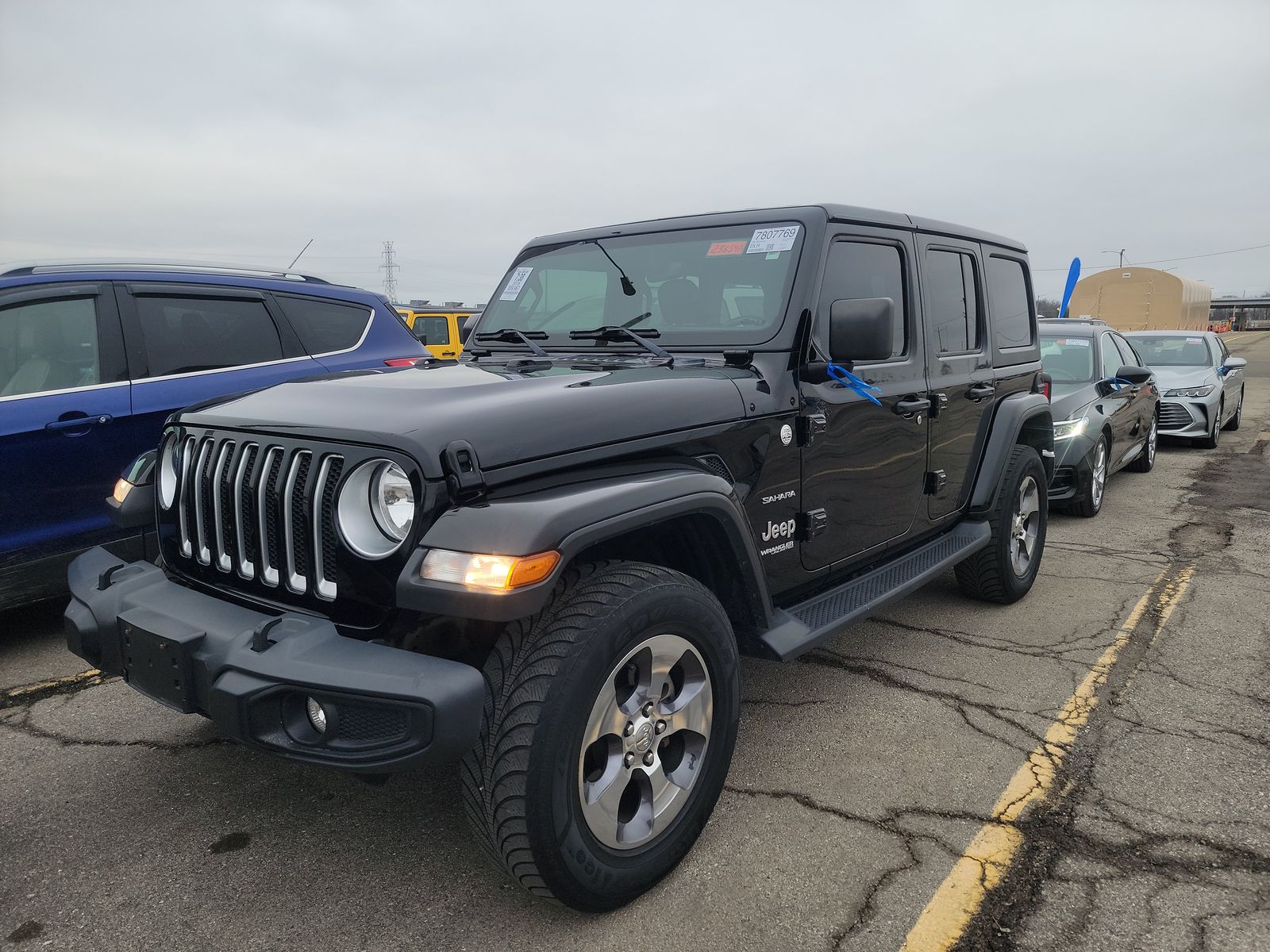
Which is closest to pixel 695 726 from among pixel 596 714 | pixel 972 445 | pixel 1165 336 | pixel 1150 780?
pixel 596 714

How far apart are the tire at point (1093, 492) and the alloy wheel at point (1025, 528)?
101 inches

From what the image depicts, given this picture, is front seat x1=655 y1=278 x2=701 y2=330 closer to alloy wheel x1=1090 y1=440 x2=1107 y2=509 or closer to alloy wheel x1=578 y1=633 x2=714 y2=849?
alloy wheel x1=578 y1=633 x2=714 y2=849

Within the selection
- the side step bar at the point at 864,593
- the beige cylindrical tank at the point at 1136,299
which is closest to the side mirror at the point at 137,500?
the side step bar at the point at 864,593

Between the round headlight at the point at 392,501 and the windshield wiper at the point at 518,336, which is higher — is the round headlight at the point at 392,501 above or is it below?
below

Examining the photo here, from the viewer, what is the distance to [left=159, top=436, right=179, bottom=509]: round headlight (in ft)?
→ 9.05

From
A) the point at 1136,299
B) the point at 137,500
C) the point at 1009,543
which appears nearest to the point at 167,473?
the point at 137,500

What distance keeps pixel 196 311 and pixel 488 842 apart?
3783 millimetres

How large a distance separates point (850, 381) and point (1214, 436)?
10.6 m

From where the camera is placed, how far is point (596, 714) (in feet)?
7.39

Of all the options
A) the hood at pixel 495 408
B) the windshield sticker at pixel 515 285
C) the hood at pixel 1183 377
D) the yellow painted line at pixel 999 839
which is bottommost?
the yellow painted line at pixel 999 839

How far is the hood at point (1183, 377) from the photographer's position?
37.4 ft

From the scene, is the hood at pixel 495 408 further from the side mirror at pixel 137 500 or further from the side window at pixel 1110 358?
the side window at pixel 1110 358

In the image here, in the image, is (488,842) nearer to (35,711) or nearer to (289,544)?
(289,544)

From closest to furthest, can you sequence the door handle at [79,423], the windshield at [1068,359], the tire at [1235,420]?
1. the door handle at [79,423]
2. the windshield at [1068,359]
3. the tire at [1235,420]
